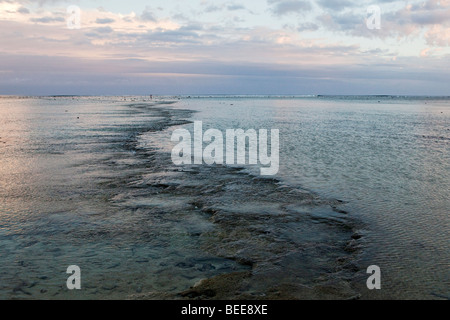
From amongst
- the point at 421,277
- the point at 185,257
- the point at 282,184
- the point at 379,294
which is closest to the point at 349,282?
the point at 379,294

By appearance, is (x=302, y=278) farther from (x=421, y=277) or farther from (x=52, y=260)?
(x=52, y=260)

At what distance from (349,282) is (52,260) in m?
5.03

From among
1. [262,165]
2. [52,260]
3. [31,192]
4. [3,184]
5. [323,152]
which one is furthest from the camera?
[323,152]

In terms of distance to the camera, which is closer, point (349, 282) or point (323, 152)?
point (349, 282)

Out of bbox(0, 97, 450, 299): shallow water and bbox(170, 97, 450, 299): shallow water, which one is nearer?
bbox(0, 97, 450, 299): shallow water

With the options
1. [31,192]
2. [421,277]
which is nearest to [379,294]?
[421,277]

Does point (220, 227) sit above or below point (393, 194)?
below

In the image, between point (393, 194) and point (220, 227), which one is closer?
point (220, 227)

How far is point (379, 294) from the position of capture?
17.7ft

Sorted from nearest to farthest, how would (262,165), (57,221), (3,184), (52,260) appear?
(52,260)
(57,221)
(3,184)
(262,165)

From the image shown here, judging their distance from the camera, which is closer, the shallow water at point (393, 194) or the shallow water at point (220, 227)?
the shallow water at point (220, 227)

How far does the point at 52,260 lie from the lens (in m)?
6.42

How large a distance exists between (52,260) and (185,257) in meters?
2.32

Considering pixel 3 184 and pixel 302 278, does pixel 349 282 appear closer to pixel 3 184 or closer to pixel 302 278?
pixel 302 278
